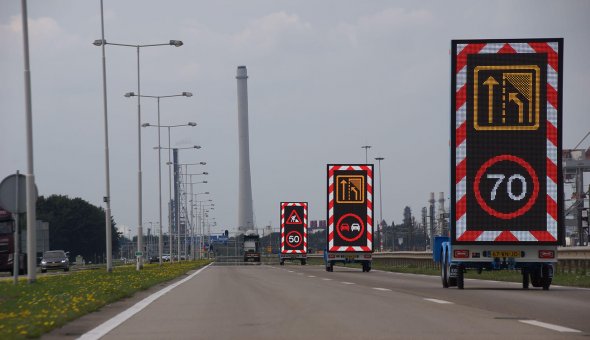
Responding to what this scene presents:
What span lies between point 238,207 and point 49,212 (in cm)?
4927

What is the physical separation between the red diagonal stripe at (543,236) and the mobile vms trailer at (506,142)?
2cm

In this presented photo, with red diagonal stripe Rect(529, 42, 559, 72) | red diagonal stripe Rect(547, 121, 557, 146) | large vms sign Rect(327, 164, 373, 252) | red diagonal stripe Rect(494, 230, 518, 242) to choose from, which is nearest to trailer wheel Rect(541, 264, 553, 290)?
red diagonal stripe Rect(494, 230, 518, 242)

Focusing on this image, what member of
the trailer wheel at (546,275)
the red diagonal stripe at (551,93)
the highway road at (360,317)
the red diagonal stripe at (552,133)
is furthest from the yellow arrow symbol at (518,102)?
the highway road at (360,317)

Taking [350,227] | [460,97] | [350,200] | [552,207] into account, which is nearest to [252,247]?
[350,227]

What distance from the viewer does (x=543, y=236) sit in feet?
70.1

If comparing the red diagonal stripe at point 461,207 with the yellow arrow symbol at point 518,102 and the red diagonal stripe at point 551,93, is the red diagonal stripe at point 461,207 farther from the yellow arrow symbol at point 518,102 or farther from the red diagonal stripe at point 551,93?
the red diagonal stripe at point 551,93

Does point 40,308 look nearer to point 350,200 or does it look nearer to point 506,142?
point 506,142

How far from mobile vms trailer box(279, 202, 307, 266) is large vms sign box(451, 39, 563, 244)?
32.3 metres

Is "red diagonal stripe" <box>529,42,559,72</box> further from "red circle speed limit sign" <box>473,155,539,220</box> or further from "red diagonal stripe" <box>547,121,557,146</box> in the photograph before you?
"red circle speed limit sign" <box>473,155,539,220</box>

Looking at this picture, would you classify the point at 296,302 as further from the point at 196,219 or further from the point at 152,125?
the point at 196,219

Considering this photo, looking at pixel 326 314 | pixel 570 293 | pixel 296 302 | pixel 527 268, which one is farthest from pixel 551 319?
pixel 527 268

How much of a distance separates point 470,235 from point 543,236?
1.40 meters

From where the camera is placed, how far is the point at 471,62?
2083cm

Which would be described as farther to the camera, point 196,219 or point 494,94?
point 196,219
